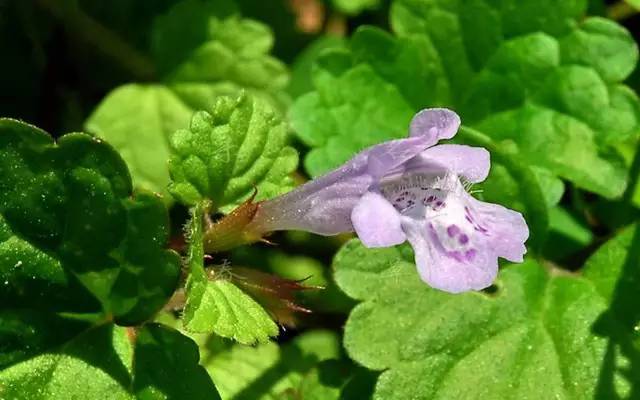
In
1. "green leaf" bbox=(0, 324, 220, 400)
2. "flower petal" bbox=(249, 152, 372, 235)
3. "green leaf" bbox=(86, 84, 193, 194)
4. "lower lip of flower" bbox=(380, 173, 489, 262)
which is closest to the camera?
"lower lip of flower" bbox=(380, 173, 489, 262)

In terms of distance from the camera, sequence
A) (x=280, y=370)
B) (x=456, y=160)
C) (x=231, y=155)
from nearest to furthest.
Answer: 1. (x=456, y=160)
2. (x=231, y=155)
3. (x=280, y=370)

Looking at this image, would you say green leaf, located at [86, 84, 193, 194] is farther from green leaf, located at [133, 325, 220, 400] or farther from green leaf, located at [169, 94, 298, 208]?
green leaf, located at [133, 325, 220, 400]

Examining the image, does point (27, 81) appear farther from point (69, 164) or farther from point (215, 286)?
point (215, 286)

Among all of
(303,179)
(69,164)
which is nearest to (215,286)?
(69,164)

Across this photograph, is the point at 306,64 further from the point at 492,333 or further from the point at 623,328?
the point at 623,328

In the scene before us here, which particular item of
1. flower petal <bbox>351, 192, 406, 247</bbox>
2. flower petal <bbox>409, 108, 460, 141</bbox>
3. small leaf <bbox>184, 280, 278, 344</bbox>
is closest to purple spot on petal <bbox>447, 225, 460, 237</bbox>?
flower petal <bbox>351, 192, 406, 247</bbox>

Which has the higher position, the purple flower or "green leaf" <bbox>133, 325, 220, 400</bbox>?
the purple flower

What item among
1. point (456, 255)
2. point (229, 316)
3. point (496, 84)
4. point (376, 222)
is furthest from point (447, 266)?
point (496, 84)
